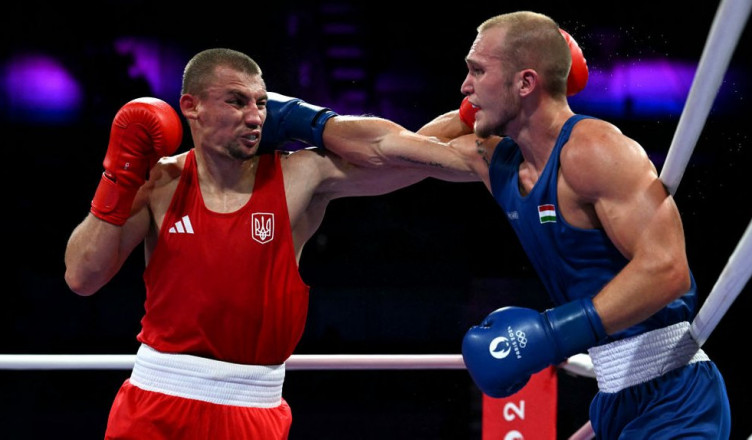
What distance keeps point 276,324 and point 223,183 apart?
0.41 metres

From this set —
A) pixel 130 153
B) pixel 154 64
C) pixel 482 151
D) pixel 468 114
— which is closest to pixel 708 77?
pixel 482 151

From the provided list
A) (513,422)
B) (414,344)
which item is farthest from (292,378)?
(513,422)

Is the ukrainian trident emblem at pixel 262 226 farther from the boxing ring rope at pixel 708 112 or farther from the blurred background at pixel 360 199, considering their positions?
the blurred background at pixel 360 199

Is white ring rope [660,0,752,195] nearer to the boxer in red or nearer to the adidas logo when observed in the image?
the boxer in red

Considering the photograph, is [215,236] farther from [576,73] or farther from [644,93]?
[644,93]

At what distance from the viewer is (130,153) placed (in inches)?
86.1

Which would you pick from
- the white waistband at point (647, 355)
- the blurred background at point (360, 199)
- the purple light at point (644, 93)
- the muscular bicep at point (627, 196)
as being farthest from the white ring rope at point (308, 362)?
the purple light at point (644, 93)

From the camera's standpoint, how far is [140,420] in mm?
2131

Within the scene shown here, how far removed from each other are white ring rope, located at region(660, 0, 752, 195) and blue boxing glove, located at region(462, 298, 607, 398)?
1.05ft

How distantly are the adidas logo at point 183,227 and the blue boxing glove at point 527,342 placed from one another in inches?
34.3

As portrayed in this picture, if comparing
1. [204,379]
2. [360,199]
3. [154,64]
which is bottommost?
[360,199]

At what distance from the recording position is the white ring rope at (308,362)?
2.63 metres

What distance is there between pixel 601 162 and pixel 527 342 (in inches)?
15.6

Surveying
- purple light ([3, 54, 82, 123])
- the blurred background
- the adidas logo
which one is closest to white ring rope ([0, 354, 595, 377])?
the adidas logo
